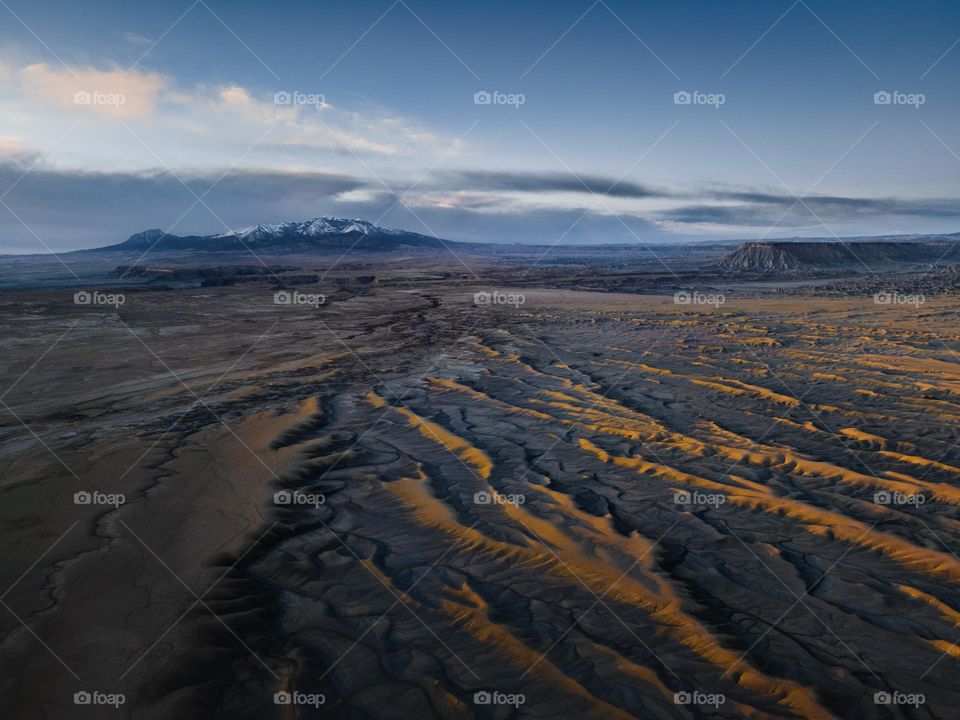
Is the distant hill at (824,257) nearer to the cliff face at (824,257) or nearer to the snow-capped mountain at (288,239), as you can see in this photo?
the cliff face at (824,257)

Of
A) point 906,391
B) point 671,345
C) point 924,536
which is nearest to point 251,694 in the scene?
point 924,536

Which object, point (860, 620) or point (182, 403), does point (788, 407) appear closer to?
point (860, 620)

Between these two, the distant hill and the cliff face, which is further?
the cliff face

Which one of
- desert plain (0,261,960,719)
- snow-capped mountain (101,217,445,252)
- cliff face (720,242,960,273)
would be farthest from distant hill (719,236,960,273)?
snow-capped mountain (101,217,445,252)

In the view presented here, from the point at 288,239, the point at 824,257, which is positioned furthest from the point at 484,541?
the point at 288,239

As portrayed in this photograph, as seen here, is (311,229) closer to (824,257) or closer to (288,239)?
(288,239)

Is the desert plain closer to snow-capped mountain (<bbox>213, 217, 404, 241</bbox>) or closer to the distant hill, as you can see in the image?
the distant hill

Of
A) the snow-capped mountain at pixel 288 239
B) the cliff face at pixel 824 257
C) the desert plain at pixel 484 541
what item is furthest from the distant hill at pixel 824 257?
the snow-capped mountain at pixel 288 239

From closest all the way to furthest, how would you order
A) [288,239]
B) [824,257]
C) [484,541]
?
[484,541] < [824,257] < [288,239]
